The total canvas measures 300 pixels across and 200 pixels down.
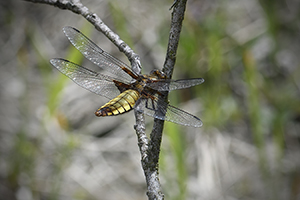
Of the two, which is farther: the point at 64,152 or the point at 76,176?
the point at 76,176

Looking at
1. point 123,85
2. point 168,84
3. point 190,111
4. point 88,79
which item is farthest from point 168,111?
point 190,111

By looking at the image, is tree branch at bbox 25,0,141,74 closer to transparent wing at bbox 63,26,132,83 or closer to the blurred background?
transparent wing at bbox 63,26,132,83

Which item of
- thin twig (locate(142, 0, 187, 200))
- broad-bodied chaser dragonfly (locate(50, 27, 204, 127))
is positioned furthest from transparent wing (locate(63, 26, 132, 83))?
thin twig (locate(142, 0, 187, 200))

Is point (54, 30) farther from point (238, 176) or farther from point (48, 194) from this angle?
point (238, 176)

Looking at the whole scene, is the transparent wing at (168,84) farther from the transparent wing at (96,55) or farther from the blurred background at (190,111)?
the blurred background at (190,111)

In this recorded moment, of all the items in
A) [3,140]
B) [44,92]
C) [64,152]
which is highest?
[44,92]

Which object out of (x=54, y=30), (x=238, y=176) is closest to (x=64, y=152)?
(x=238, y=176)

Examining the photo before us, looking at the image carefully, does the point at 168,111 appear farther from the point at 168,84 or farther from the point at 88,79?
the point at 88,79
